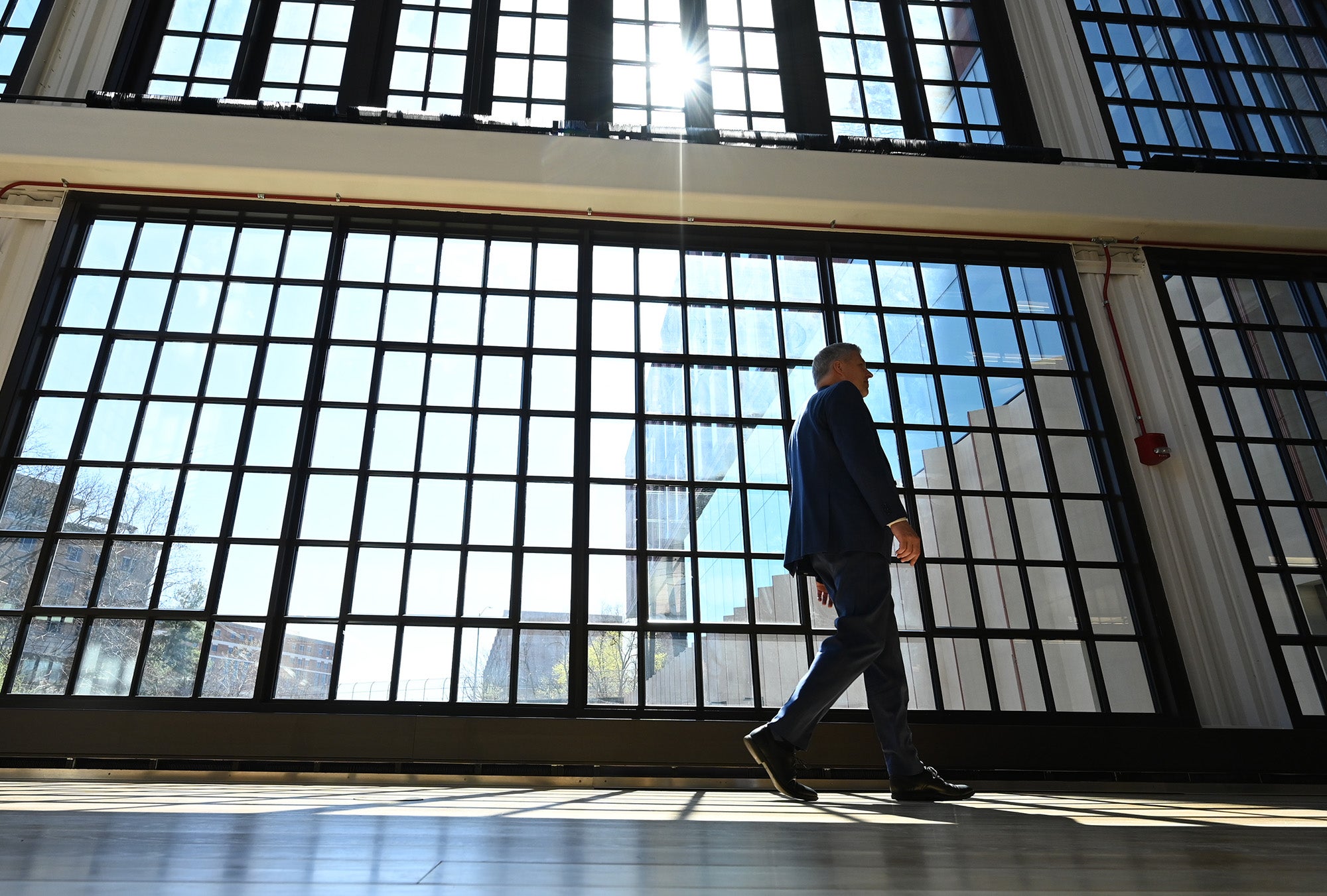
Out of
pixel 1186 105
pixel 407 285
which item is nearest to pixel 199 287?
pixel 407 285

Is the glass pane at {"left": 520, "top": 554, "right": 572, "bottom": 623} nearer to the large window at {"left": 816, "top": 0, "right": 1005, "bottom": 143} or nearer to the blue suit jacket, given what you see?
the blue suit jacket

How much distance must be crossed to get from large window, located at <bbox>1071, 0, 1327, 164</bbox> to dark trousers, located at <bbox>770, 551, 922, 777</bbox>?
4.24 metres

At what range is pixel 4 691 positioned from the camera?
10.7ft

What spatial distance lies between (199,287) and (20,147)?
1038 mm

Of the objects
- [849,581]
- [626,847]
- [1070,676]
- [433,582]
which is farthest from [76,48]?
[1070,676]

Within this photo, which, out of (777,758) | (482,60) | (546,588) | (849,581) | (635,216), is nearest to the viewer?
(777,758)

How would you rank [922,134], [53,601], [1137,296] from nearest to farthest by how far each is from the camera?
[53,601], [1137,296], [922,134]

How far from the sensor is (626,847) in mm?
1332

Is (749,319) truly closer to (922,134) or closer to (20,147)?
(922,134)

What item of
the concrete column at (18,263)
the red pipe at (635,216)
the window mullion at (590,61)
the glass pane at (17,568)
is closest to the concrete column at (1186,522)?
the red pipe at (635,216)

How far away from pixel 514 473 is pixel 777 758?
2062 mm

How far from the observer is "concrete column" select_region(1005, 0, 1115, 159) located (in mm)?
5117

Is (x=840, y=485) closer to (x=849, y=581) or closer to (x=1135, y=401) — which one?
(x=849, y=581)

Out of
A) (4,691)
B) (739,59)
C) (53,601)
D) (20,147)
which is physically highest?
(739,59)
